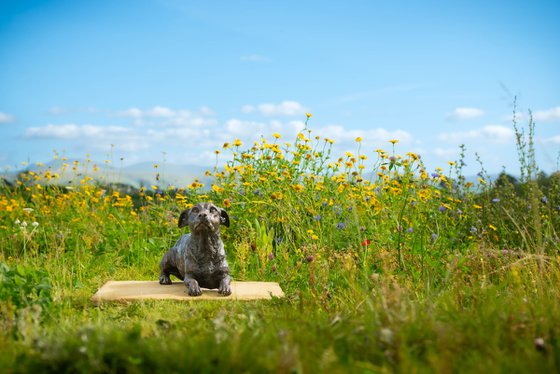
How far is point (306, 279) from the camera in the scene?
6254 mm

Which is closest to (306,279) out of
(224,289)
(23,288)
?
(224,289)

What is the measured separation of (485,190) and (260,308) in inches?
207

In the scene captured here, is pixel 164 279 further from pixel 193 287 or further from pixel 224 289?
pixel 224 289

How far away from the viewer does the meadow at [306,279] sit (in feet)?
11.1

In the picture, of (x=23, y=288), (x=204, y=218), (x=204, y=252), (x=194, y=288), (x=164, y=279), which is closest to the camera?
(x=23, y=288)

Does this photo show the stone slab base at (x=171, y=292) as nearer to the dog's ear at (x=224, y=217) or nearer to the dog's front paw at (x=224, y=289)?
the dog's front paw at (x=224, y=289)

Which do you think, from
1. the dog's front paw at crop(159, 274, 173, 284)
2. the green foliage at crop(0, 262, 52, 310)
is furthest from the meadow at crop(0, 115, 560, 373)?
the dog's front paw at crop(159, 274, 173, 284)

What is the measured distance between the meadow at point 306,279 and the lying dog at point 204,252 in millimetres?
376

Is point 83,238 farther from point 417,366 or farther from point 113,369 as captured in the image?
point 417,366

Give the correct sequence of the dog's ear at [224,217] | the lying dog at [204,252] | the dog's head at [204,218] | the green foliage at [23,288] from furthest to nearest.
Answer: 1. the dog's ear at [224,217]
2. the lying dog at [204,252]
3. the dog's head at [204,218]
4. the green foliage at [23,288]

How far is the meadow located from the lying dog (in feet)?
1.23

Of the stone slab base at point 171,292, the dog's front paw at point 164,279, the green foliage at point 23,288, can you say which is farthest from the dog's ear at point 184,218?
the green foliage at point 23,288

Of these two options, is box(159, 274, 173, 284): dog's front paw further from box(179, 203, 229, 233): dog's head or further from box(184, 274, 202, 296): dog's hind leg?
box(179, 203, 229, 233): dog's head

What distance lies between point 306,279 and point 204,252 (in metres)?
1.19
